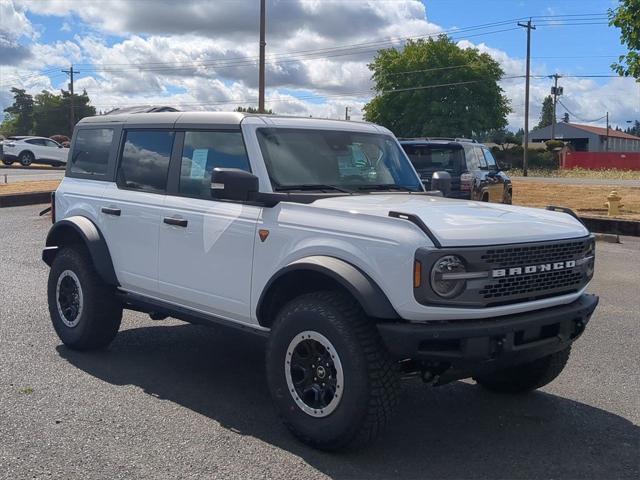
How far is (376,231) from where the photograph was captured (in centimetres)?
410

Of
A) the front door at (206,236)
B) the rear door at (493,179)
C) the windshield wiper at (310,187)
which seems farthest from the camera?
the rear door at (493,179)

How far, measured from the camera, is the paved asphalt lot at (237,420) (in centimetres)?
405

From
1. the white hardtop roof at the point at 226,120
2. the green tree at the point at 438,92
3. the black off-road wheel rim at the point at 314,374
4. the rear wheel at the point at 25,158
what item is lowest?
the black off-road wheel rim at the point at 314,374

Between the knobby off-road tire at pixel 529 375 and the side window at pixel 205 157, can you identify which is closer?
the knobby off-road tire at pixel 529 375

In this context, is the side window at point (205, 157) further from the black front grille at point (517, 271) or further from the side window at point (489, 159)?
the side window at point (489, 159)

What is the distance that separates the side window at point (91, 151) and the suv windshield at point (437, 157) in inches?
312

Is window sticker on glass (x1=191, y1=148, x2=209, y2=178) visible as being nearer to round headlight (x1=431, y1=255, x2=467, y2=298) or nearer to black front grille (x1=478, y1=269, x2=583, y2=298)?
round headlight (x1=431, y1=255, x2=467, y2=298)

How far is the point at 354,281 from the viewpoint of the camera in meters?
4.04

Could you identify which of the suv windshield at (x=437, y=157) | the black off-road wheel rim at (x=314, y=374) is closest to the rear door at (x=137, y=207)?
the black off-road wheel rim at (x=314, y=374)

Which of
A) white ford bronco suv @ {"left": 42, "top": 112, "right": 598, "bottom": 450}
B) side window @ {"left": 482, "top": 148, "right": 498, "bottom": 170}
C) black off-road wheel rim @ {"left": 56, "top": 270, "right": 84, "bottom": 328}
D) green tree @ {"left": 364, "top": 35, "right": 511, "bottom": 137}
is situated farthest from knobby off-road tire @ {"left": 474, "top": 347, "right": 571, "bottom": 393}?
green tree @ {"left": 364, "top": 35, "right": 511, "bottom": 137}

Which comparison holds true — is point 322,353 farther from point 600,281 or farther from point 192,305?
point 600,281

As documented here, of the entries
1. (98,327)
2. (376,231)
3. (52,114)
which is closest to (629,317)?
(376,231)

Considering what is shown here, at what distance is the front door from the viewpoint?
15.9ft

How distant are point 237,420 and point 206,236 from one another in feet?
4.07
